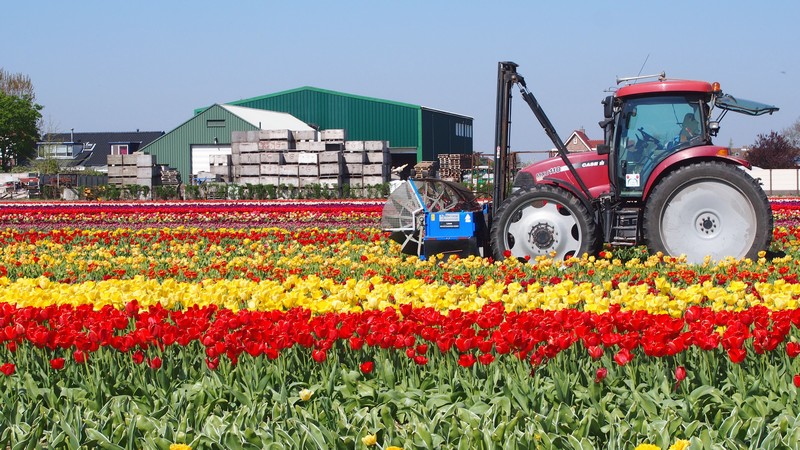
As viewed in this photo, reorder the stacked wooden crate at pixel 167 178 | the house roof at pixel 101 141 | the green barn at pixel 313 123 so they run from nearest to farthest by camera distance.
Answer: the stacked wooden crate at pixel 167 178, the green barn at pixel 313 123, the house roof at pixel 101 141

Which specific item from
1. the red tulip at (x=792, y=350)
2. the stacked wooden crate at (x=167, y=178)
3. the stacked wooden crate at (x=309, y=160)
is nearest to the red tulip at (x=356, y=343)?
the red tulip at (x=792, y=350)

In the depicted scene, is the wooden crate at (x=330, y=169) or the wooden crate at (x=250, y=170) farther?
the wooden crate at (x=250, y=170)

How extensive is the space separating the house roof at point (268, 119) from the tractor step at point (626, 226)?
4320 cm

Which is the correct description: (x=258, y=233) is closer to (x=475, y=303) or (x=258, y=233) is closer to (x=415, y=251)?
(x=415, y=251)

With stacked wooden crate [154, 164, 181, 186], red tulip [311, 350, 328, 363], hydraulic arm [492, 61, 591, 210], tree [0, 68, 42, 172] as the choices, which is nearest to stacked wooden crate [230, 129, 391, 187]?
stacked wooden crate [154, 164, 181, 186]

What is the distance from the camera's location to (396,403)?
185 inches

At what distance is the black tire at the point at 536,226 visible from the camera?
36.1ft

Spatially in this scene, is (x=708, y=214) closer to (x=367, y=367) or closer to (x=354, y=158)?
(x=367, y=367)

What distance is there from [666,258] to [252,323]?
18.8 feet

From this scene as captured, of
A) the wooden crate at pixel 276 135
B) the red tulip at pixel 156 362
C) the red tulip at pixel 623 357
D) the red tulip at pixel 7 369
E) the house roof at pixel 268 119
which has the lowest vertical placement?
the red tulip at pixel 7 369

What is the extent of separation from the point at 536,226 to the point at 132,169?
32790 millimetres

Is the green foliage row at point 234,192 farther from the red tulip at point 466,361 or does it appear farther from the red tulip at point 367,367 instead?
the red tulip at point 466,361

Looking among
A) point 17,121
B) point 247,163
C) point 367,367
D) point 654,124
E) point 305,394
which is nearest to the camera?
point 305,394

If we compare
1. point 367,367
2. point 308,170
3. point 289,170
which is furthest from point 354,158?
point 367,367
